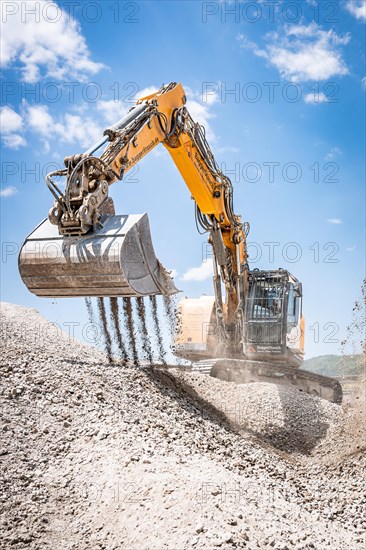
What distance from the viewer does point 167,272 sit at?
7.67m

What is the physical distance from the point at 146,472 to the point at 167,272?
311 cm

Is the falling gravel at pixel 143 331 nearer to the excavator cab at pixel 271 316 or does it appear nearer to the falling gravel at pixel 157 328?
the falling gravel at pixel 157 328

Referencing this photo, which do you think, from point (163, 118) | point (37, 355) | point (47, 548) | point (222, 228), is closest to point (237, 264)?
point (222, 228)

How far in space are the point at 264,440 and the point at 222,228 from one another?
4223 mm

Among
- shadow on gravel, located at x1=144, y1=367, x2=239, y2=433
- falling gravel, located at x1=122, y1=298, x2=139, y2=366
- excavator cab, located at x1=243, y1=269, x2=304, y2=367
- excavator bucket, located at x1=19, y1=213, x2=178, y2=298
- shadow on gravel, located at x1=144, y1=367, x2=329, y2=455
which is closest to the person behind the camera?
excavator bucket, located at x1=19, y1=213, x2=178, y2=298

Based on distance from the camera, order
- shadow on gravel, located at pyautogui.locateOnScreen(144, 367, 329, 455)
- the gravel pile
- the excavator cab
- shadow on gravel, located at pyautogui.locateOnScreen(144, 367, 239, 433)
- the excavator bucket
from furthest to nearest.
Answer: the excavator cab < shadow on gravel, located at pyautogui.locateOnScreen(144, 367, 329, 455) < shadow on gravel, located at pyautogui.locateOnScreen(144, 367, 239, 433) < the excavator bucket < the gravel pile

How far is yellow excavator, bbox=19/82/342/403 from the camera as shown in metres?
6.62

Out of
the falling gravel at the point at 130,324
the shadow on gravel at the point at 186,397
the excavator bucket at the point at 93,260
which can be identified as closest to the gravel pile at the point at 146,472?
the shadow on gravel at the point at 186,397

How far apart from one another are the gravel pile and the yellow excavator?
1316mm

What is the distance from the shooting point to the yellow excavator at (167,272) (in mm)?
6621

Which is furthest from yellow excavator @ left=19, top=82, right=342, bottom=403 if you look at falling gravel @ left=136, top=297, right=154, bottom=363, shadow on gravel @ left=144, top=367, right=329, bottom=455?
shadow on gravel @ left=144, top=367, right=329, bottom=455

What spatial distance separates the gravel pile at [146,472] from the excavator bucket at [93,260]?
3.96 feet

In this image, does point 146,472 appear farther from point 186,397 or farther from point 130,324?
point 130,324

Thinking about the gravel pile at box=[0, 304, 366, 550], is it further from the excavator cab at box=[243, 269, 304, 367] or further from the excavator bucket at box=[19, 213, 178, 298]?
the excavator cab at box=[243, 269, 304, 367]
